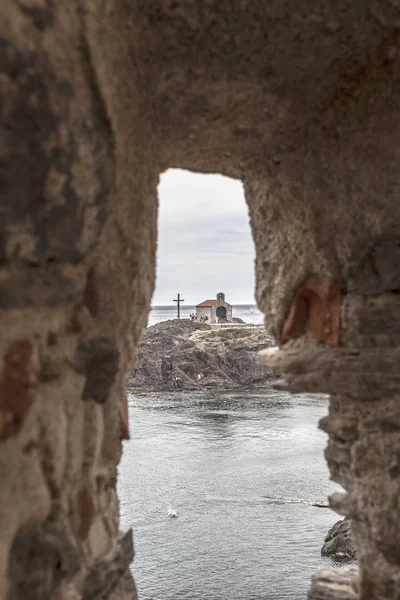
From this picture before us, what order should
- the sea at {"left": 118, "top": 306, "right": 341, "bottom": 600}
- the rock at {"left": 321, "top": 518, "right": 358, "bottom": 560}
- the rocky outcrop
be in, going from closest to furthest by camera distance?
the sea at {"left": 118, "top": 306, "right": 341, "bottom": 600}, the rock at {"left": 321, "top": 518, "right": 358, "bottom": 560}, the rocky outcrop

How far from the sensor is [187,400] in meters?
27.2

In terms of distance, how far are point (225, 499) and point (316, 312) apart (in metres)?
12.9

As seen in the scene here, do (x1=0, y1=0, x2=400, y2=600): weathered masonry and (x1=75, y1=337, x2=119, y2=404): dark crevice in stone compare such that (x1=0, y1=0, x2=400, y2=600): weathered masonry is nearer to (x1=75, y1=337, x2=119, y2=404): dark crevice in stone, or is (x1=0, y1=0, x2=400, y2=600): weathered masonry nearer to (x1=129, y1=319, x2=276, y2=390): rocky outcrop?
(x1=75, y1=337, x2=119, y2=404): dark crevice in stone

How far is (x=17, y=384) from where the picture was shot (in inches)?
63.0

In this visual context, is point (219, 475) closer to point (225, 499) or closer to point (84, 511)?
point (225, 499)

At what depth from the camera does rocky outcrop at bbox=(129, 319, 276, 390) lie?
1196 inches

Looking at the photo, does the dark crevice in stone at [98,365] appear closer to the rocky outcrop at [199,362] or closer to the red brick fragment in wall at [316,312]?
the red brick fragment in wall at [316,312]

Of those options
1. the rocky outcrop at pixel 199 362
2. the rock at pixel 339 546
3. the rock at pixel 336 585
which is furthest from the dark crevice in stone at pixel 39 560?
the rocky outcrop at pixel 199 362

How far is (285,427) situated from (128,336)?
20.3m

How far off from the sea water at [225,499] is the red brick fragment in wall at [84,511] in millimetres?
8118

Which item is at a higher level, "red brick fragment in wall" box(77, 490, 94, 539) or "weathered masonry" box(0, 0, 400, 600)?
"weathered masonry" box(0, 0, 400, 600)

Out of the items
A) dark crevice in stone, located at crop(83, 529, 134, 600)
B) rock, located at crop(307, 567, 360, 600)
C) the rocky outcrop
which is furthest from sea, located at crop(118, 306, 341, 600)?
dark crevice in stone, located at crop(83, 529, 134, 600)

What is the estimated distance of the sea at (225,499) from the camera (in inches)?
406

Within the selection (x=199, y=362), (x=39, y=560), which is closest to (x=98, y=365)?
(x=39, y=560)
